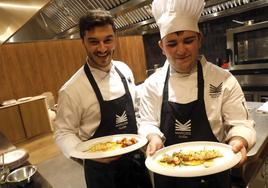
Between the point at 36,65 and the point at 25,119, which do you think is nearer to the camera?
the point at 25,119

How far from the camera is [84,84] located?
1352 millimetres

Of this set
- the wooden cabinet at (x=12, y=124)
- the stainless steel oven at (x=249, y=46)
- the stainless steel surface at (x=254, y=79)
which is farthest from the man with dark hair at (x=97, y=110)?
the wooden cabinet at (x=12, y=124)

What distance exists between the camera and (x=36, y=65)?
481 cm

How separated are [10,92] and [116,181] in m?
4.05

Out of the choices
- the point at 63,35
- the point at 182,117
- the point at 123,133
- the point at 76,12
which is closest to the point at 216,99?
the point at 182,117

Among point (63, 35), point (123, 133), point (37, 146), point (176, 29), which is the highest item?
point (63, 35)

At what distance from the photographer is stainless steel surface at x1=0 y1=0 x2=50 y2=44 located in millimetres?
1103

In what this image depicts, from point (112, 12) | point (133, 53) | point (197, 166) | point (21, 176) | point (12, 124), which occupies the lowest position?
point (12, 124)

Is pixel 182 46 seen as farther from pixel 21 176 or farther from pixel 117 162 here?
pixel 21 176

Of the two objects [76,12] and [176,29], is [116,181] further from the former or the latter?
[76,12]

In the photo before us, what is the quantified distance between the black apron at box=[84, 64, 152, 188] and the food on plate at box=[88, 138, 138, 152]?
13 cm

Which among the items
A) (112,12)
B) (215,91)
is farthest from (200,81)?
(112,12)

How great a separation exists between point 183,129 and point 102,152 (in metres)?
0.40

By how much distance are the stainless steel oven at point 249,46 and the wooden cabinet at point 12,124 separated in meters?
3.91
